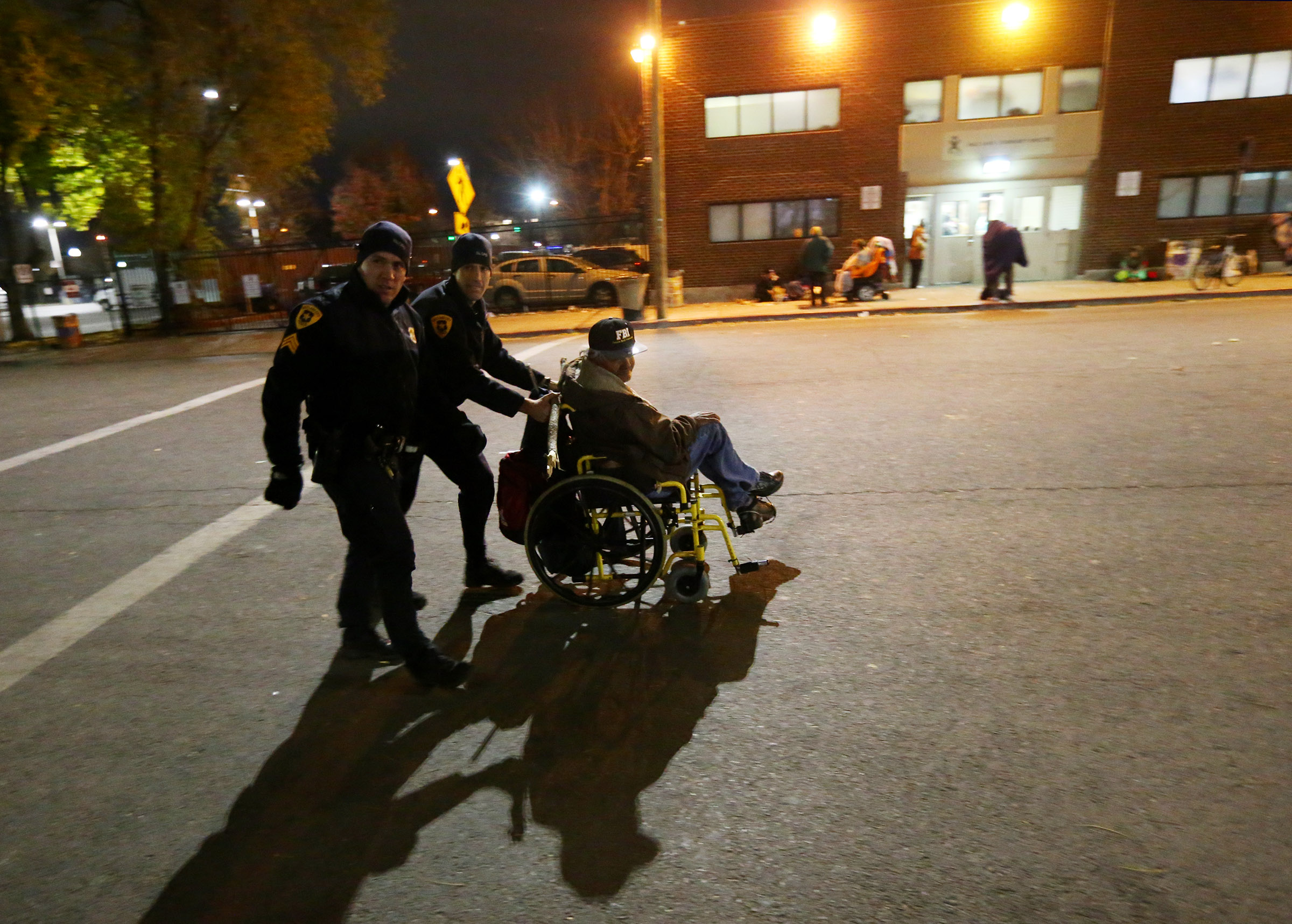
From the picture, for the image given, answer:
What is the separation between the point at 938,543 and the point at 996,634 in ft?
3.63

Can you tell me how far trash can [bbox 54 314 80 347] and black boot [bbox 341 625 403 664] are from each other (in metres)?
20.2

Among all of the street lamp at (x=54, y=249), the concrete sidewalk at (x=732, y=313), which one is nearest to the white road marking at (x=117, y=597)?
the concrete sidewalk at (x=732, y=313)

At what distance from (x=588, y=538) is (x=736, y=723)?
1.25 metres

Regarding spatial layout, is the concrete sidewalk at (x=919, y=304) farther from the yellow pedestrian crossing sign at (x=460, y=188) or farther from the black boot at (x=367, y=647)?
the black boot at (x=367, y=647)

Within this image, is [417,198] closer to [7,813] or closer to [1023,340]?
[1023,340]

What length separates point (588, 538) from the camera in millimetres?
4160

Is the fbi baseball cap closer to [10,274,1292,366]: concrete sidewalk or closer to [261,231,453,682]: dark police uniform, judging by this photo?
[261,231,453,682]: dark police uniform

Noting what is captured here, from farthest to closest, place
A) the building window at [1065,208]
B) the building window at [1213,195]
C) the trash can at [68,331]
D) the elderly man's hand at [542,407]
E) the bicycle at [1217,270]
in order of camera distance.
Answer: the building window at [1065,208] → the building window at [1213,195] → the trash can at [68,331] → the bicycle at [1217,270] → the elderly man's hand at [542,407]

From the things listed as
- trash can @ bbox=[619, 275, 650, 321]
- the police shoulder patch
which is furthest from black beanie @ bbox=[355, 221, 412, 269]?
trash can @ bbox=[619, 275, 650, 321]

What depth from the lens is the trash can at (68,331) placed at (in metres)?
20.1

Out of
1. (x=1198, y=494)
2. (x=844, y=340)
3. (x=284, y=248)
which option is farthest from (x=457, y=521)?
(x=284, y=248)

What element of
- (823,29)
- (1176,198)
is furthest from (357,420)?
(1176,198)

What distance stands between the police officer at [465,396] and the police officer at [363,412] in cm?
67

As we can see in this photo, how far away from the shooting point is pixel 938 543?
487 cm
